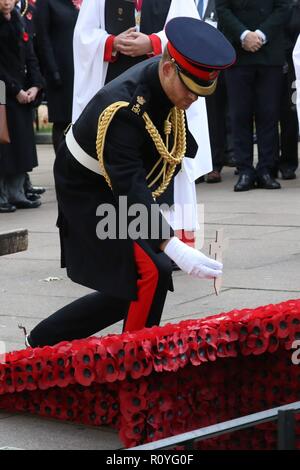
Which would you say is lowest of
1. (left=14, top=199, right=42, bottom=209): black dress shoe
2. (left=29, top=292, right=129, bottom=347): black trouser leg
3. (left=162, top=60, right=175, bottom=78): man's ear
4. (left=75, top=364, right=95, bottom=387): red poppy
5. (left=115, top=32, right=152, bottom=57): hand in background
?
(left=14, top=199, right=42, bottom=209): black dress shoe

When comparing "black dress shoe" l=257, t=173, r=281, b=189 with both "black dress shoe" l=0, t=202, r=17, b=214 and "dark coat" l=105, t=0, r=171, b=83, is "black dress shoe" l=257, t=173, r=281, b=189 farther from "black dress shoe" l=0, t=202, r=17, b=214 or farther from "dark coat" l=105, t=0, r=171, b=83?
A: "dark coat" l=105, t=0, r=171, b=83

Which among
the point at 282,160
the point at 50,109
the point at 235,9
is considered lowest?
the point at 282,160

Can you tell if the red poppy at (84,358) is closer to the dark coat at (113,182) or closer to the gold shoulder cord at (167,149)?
the dark coat at (113,182)

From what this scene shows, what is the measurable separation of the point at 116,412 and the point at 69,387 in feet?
0.68

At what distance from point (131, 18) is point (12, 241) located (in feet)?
6.66

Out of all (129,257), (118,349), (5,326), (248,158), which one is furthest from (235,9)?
(118,349)

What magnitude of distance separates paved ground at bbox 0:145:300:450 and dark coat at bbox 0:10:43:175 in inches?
17.7

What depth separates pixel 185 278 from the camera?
23.9 ft

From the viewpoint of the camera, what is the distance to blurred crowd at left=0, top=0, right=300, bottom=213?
1017 cm

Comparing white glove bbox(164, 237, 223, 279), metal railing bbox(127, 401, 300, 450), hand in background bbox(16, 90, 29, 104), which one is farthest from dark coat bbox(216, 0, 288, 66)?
metal railing bbox(127, 401, 300, 450)

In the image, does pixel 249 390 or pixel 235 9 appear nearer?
pixel 249 390

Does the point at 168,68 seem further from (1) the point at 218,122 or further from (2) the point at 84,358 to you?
(1) the point at 218,122

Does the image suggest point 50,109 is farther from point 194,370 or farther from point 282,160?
point 194,370

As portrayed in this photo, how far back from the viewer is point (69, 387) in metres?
4.44
